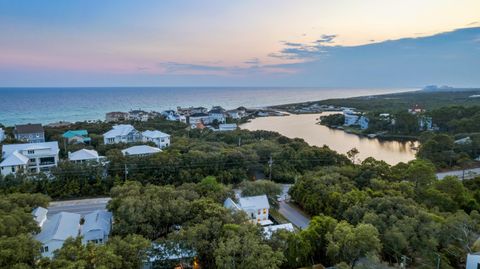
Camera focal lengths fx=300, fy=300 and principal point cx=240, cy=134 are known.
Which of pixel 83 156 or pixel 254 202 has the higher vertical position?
pixel 83 156

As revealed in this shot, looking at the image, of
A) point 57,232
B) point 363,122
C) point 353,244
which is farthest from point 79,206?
point 363,122

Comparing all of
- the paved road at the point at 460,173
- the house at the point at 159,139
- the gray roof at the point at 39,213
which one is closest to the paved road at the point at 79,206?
the gray roof at the point at 39,213

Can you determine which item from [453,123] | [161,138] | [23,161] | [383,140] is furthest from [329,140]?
[23,161]

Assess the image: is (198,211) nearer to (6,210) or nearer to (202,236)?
(202,236)

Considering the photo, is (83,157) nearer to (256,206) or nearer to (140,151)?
(140,151)

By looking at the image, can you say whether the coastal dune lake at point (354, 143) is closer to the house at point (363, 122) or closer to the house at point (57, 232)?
the house at point (363, 122)

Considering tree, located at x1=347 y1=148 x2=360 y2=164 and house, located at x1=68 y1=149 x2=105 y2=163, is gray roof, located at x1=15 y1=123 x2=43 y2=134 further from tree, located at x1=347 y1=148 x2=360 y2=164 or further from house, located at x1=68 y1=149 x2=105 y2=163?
tree, located at x1=347 y1=148 x2=360 y2=164
